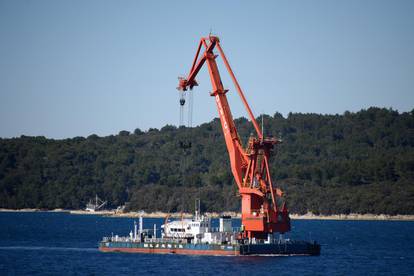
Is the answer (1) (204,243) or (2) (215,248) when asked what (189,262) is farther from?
(1) (204,243)

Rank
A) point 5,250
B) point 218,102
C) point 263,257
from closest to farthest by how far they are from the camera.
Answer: point 263,257
point 218,102
point 5,250

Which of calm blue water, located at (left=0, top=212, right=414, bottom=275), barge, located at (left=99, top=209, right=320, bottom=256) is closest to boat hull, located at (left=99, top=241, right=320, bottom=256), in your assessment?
barge, located at (left=99, top=209, right=320, bottom=256)

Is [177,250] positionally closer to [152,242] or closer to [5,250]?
[152,242]

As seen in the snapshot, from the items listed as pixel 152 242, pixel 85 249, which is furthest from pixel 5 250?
pixel 152 242

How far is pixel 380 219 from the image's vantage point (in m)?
200

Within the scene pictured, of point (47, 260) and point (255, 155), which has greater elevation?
point (255, 155)

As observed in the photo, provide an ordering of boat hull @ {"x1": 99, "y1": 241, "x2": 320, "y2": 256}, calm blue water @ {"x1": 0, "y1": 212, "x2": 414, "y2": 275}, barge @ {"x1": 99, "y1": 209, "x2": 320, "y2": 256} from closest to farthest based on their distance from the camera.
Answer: calm blue water @ {"x1": 0, "y1": 212, "x2": 414, "y2": 275}
boat hull @ {"x1": 99, "y1": 241, "x2": 320, "y2": 256}
barge @ {"x1": 99, "y1": 209, "x2": 320, "y2": 256}

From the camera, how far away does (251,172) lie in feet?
291

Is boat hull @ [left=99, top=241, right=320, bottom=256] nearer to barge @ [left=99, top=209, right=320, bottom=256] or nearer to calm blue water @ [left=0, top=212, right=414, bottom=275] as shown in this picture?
barge @ [left=99, top=209, right=320, bottom=256]

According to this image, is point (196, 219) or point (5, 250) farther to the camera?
point (5, 250)

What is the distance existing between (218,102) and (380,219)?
114966mm

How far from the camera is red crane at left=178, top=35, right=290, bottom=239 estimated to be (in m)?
88.1

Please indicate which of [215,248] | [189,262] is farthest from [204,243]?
[189,262]

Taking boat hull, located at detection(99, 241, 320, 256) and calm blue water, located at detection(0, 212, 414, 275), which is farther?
boat hull, located at detection(99, 241, 320, 256)
